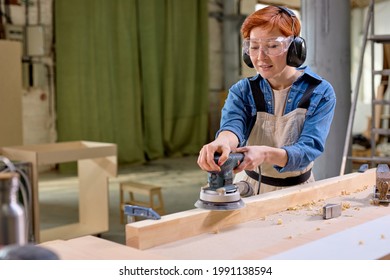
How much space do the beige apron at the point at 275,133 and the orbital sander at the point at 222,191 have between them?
519mm

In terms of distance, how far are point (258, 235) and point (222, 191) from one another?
0.19m

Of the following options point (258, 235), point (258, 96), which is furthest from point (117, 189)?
point (258, 235)

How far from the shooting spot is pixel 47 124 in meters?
8.60

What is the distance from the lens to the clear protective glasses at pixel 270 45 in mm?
2227

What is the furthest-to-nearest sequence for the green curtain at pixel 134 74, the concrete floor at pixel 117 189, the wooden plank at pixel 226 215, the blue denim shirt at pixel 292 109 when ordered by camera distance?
the green curtain at pixel 134 74, the concrete floor at pixel 117 189, the blue denim shirt at pixel 292 109, the wooden plank at pixel 226 215

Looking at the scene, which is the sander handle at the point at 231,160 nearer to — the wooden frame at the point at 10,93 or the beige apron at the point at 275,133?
the beige apron at the point at 275,133

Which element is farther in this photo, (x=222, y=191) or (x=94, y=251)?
(x=222, y=191)

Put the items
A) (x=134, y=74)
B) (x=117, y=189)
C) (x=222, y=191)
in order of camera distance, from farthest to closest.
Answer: (x=134, y=74)
(x=117, y=189)
(x=222, y=191)

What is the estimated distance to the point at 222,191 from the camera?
5.99 ft

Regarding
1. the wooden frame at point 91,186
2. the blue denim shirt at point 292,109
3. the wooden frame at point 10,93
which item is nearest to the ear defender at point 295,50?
the blue denim shirt at point 292,109

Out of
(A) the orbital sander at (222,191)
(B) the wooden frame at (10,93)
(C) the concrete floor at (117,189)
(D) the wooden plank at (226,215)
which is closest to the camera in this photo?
(D) the wooden plank at (226,215)

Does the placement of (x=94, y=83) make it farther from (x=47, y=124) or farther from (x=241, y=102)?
(x=241, y=102)

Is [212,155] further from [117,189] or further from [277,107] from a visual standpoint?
[117,189]

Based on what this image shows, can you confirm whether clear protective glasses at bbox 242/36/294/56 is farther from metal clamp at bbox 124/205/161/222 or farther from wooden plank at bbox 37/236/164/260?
wooden plank at bbox 37/236/164/260
